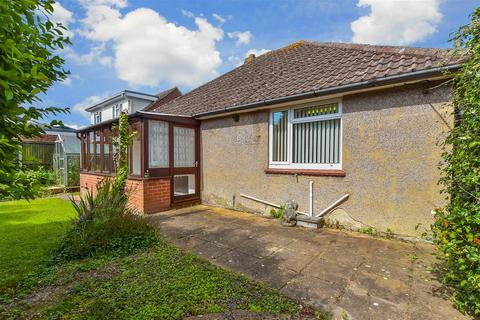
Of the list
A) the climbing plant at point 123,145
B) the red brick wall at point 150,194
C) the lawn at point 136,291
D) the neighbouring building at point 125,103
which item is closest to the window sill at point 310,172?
the red brick wall at point 150,194

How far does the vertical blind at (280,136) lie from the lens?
7469 millimetres

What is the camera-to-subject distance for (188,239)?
5.59 metres

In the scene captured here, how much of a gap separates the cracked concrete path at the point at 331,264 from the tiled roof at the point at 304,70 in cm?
362

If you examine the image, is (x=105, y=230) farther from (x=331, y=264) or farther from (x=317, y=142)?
(x=317, y=142)

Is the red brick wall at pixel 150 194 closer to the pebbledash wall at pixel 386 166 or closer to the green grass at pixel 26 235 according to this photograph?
the green grass at pixel 26 235

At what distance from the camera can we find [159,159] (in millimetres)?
8484

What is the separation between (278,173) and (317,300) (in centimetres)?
453

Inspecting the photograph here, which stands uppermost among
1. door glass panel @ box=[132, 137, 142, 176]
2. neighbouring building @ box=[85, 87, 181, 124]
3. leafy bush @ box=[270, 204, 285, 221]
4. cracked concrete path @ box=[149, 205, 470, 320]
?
neighbouring building @ box=[85, 87, 181, 124]

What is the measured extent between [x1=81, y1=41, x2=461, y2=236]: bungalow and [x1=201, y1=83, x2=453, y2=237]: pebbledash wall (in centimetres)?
2

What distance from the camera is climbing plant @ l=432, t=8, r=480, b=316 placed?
9.04ft

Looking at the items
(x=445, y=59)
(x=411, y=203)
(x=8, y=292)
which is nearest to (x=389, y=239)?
(x=411, y=203)

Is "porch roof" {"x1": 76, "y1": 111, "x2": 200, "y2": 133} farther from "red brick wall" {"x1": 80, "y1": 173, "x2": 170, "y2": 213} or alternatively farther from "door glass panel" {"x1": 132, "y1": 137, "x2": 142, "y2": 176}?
"red brick wall" {"x1": 80, "y1": 173, "x2": 170, "y2": 213}

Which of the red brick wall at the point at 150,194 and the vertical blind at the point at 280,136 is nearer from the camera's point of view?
the vertical blind at the point at 280,136

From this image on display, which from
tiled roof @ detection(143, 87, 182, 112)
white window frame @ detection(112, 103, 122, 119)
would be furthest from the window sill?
white window frame @ detection(112, 103, 122, 119)
